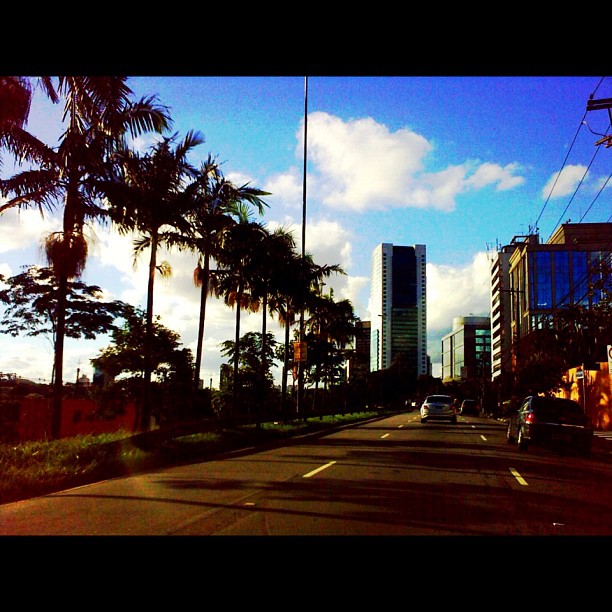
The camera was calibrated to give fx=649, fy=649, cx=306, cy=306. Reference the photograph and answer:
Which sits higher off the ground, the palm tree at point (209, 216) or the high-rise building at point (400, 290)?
the high-rise building at point (400, 290)

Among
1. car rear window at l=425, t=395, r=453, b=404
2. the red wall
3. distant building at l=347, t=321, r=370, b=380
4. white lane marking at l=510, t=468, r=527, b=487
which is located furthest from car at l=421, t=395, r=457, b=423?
white lane marking at l=510, t=468, r=527, b=487

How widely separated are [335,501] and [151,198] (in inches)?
414

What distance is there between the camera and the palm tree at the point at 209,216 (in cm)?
1994

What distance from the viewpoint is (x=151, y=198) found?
55.8 ft

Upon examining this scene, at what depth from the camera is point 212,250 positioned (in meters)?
22.0

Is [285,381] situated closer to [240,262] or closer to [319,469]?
[240,262]

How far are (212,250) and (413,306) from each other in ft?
367

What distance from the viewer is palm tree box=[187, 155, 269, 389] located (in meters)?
19.9

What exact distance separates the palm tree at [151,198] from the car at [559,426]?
10762 mm

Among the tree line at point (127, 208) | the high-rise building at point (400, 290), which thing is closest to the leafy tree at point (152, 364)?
the tree line at point (127, 208)

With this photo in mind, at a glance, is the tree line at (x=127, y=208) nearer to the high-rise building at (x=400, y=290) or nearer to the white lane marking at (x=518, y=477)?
the white lane marking at (x=518, y=477)

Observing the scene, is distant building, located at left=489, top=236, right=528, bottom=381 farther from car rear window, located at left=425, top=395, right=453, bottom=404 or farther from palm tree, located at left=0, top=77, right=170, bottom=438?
palm tree, located at left=0, top=77, right=170, bottom=438
